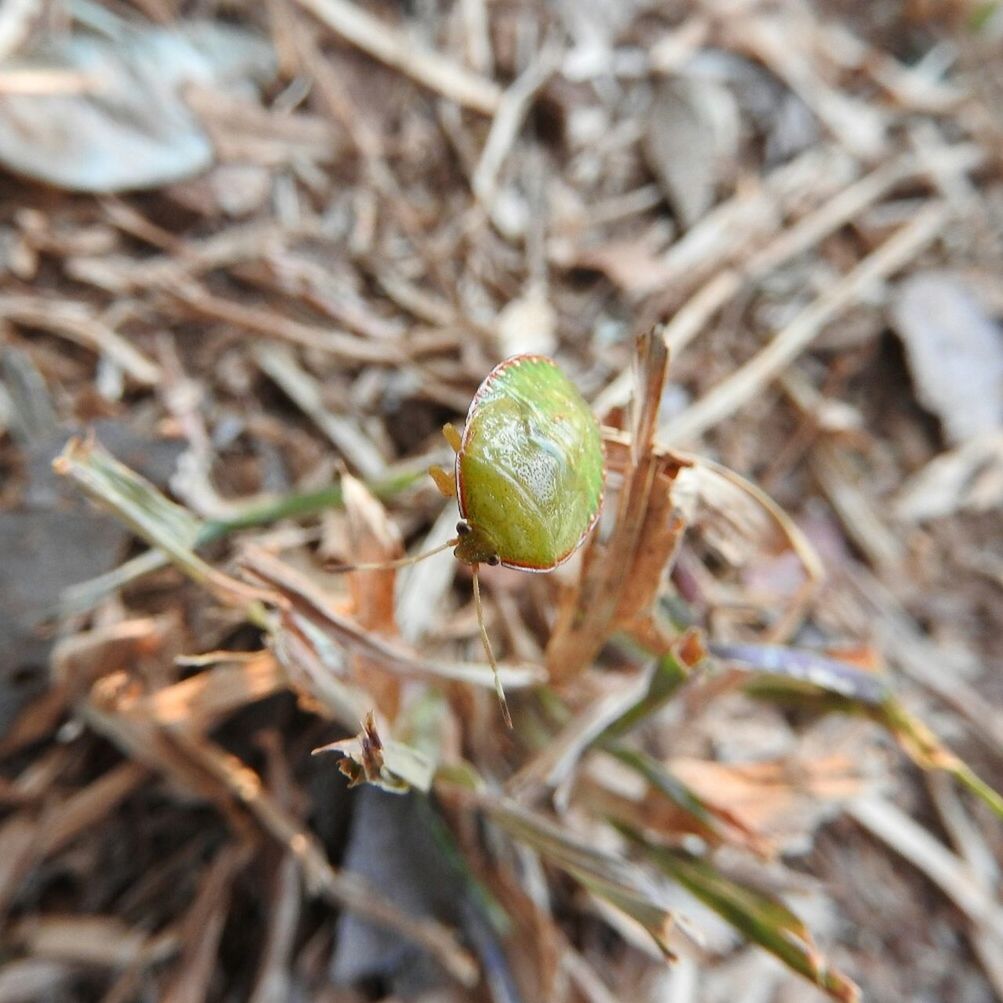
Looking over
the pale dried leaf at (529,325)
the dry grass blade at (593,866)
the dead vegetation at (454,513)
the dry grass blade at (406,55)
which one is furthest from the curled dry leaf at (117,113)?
the dry grass blade at (593,866)

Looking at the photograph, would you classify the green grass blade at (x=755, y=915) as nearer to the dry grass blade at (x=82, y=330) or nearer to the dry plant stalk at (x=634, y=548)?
the dry plant stalk at (x=634, y=548)

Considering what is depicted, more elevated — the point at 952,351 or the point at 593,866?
the point at 952,351

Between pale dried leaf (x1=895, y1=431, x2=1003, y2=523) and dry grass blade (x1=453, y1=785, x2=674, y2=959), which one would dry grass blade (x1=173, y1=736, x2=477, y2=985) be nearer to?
dry grass blade (x1=453, y1=785, x2=674, y2=959)

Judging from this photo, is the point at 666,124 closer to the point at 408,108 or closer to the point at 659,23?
the point at 659,23

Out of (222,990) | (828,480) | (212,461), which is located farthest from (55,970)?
(828,480)

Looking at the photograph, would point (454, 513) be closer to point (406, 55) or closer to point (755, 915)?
point (755, 915)

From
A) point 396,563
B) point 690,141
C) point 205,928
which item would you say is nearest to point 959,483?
point 690,141
